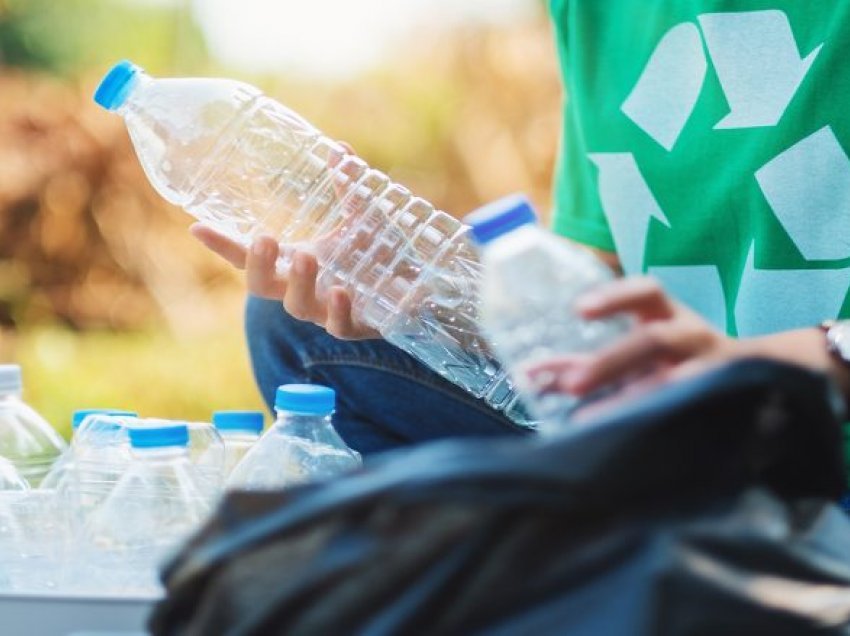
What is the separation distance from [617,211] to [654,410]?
1083mm

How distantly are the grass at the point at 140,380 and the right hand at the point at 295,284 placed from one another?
7.48 feet

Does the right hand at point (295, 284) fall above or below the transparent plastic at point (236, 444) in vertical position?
above

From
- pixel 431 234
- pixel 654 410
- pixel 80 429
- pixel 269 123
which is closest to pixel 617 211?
pixel 431 234

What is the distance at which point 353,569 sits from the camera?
0.80m

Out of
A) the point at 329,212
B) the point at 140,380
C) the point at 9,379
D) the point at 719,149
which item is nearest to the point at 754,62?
the point at 719,149

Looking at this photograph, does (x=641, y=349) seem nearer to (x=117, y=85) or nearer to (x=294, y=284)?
(x=294, y=284)

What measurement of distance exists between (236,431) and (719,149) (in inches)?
27.9

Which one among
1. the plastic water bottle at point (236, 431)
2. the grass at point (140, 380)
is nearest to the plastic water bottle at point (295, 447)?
the plastic water bottle at point (236, 431)

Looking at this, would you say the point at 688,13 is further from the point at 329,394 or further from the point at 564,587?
the point at 564,587

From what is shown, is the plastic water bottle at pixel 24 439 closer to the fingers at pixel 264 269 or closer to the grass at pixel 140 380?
the fingers at pixel 264 269

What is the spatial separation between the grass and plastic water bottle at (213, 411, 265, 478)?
2315 mm

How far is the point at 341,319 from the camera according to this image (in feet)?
5.17

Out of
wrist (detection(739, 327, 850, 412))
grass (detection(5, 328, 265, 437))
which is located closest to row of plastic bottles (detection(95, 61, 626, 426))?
wrist (detection(739, 327, 850, 412))

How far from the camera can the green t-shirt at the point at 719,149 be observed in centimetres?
157
